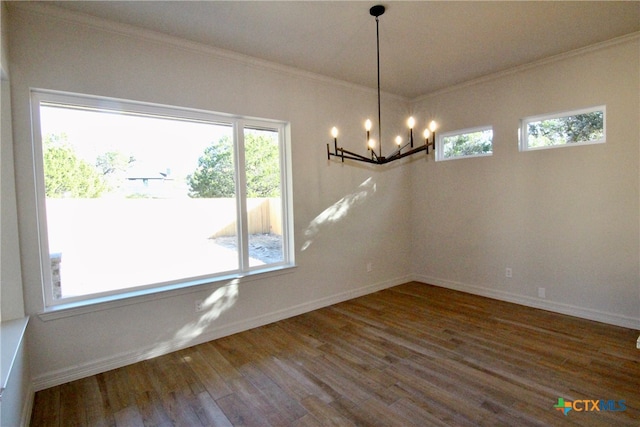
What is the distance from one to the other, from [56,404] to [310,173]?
10.1ft

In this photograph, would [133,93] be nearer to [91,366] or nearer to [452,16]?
[91,366]

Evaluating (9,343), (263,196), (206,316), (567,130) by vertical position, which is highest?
(567,130)

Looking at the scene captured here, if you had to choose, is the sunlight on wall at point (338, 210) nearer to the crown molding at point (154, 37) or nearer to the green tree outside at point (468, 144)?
the green tree outside at point (468, 144)

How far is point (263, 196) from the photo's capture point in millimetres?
3689

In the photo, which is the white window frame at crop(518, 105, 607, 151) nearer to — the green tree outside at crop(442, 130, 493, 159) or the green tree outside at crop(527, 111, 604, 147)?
the green tree outside at crop(527, 111, 604, 147)

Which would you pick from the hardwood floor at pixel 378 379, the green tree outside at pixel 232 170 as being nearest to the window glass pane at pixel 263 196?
the green tree outside at pixel 232 170

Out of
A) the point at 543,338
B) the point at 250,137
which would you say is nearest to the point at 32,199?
the point at 250,137

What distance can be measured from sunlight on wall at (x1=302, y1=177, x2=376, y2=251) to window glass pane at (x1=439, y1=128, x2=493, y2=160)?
1253mm

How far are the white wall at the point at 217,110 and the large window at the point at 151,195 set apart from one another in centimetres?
14

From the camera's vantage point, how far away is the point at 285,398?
7.39 feet

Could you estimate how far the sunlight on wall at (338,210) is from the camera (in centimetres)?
397

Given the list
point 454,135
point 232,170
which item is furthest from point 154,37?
point 454,135

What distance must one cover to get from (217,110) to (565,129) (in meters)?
3.89

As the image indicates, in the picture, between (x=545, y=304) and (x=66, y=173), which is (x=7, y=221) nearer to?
(x=66, y=173)
